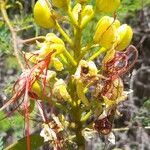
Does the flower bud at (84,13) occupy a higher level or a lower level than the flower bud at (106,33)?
higher

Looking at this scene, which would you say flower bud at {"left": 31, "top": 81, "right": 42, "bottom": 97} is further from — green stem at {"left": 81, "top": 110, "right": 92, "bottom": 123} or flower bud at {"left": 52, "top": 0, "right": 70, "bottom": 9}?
flower bud at {"left": 52, "top": 0, "right": 70, "bottom": 9}

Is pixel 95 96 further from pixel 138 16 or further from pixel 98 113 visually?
pixel 138 16

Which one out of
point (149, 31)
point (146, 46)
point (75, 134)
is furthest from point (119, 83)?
point (146, 46)

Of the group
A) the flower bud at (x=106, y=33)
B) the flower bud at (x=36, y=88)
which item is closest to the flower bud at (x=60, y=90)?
the flower bud at (x=36, y=88)

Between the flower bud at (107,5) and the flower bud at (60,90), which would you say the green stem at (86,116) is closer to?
the flower bud at (60,90)

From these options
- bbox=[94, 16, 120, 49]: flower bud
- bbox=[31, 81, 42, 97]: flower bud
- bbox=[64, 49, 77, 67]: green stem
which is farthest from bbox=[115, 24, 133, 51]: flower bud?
bbox=[31, 81, 42, 97]: flower bud

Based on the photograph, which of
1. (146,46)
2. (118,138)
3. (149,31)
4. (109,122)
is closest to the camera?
(109,122)

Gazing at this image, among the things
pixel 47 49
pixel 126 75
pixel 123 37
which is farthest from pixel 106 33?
pixel 126 75

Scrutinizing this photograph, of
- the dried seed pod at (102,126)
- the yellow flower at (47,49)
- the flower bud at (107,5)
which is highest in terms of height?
the flower bud at (107,5)
